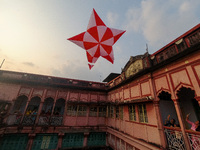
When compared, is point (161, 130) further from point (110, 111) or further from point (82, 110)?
point (82, 110)

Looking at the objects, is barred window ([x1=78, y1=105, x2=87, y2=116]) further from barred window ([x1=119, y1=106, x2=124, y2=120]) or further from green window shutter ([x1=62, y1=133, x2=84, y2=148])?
barred window ([x1=119, y1=106, x2=124, y2=120])

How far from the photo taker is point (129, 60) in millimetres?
9375

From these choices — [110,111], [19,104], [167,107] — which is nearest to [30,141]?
[19,104]

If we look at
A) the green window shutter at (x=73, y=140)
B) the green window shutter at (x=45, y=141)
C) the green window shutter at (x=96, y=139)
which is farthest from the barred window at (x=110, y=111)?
the green window shutter at (x=45, y=141)

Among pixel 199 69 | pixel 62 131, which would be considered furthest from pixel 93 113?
pixel 199 69

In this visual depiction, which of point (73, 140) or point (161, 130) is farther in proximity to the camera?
point (73, 140)

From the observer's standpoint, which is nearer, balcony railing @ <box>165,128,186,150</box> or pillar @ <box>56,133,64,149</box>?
balcony railing @ <box>165,128,186,150</box>

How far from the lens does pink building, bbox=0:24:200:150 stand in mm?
5004

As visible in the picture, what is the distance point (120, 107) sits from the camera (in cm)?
1034

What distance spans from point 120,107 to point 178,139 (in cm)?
588

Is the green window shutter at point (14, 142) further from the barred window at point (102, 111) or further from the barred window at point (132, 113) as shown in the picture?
the barred window at point (132, 113)

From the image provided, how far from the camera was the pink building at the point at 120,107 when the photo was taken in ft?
16.4

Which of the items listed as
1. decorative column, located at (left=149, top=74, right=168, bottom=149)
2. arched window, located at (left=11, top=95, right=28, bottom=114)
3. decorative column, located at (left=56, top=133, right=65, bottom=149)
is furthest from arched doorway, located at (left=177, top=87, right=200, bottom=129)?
arched window, located at (left=11, top=95, right=28, bottom=114)

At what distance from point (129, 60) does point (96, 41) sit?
5.64 metres
